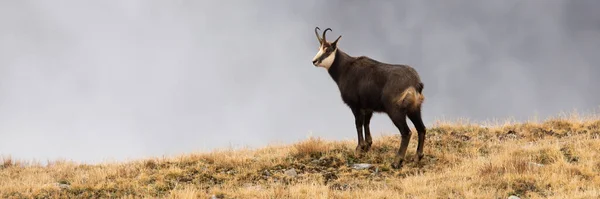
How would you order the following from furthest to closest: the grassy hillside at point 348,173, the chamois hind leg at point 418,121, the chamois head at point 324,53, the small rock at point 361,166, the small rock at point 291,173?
1. the chamois head at point 324,53
2. the small rock at point 361,166
3. the small rock at point 291,173
4. the chamois hind leg at point 418,121
5. the grassy hillside at point 348,173

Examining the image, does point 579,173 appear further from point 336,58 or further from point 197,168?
point 197,168

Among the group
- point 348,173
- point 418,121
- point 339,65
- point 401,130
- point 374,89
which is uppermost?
point 339,65

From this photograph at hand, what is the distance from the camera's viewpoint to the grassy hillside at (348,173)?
9781mm

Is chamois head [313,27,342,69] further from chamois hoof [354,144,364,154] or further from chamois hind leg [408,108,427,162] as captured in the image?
chamois hind leg [408,108,427,162]

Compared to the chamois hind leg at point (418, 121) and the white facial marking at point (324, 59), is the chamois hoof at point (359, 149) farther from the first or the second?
the white facial marking at point (324, 59)

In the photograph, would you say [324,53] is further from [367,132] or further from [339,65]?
[367,132]

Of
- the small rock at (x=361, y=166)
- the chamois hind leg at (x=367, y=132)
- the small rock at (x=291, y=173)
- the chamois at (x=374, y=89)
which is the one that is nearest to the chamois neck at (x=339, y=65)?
the chamois at (x=374, y=89)

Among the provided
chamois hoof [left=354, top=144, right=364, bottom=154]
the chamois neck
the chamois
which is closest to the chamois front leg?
the chamois

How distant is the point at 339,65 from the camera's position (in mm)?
13383

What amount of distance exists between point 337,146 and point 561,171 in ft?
16.8

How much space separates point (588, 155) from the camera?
11766mm

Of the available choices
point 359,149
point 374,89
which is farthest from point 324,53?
point 359,149

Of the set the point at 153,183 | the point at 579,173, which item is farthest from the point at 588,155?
the point at 153,183

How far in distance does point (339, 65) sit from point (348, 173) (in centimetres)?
261
